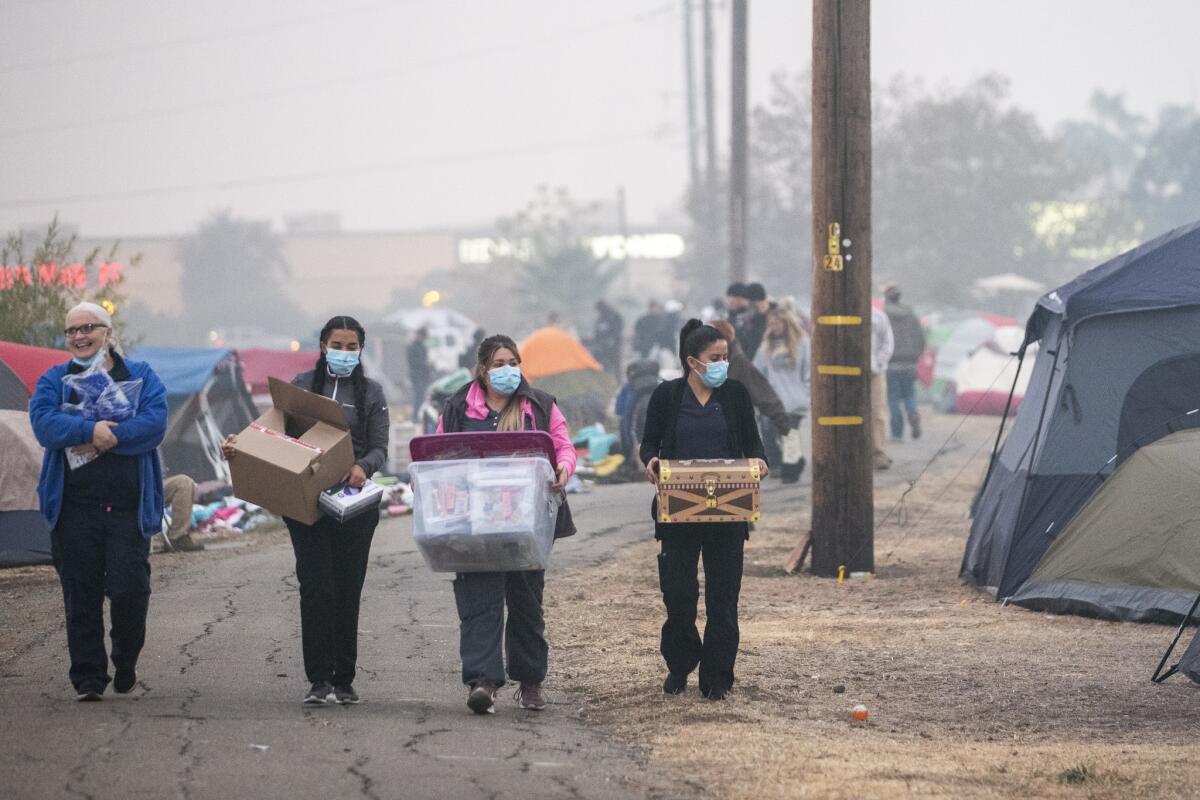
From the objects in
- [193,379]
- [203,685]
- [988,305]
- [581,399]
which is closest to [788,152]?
[988,305]

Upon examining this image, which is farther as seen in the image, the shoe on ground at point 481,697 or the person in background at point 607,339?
the person in background at point 607,339

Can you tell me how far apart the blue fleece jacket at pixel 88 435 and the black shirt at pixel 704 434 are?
7.71 ft

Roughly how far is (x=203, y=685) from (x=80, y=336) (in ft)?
5.80

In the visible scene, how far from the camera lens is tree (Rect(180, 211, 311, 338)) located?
115500 mm

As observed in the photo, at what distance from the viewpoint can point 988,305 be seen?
214 feet

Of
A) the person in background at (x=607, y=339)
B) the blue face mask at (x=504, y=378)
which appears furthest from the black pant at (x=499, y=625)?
the person in background at (x=607, y=339)

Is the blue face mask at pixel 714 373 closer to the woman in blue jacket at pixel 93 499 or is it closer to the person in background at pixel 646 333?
the woman in blue jacket at pixel 93 499

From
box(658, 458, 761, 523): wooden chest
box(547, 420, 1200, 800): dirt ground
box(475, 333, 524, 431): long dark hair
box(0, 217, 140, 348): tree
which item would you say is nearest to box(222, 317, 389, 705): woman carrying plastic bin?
box(475, 333, 524, 431): long dark hair

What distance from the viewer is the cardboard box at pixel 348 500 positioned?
773 cm

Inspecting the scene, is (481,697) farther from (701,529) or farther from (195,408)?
(195,408)

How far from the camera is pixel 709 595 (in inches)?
324

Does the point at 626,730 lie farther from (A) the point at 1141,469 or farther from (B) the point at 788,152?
(B) the point at 788,152

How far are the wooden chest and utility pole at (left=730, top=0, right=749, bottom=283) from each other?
2072cm

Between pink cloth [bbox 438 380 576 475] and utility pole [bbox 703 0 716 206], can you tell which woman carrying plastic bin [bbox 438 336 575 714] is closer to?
pink cloth [bbox 438 380 576 475]
